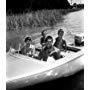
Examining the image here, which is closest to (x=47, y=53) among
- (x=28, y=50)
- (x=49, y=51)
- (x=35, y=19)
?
(x=49, y=51)

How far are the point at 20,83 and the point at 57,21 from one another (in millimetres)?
437

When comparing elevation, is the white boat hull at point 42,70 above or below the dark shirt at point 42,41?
below

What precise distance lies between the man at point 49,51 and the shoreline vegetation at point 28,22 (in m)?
0.09

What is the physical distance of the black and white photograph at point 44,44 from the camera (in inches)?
55.6

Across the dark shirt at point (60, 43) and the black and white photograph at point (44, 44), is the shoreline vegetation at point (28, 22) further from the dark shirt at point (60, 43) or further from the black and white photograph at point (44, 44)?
the dark shirt at point (60, 43)

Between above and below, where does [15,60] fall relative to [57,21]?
below

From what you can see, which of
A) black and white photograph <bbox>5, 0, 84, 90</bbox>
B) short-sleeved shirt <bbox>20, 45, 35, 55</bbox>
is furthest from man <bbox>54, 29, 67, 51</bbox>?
short-sleeved shirt <bbox>20, 45, 35, 55</bbox>

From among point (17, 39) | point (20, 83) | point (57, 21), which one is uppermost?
point (57, 21)

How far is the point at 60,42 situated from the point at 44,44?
0.32ft

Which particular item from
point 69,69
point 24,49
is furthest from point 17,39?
point 69,69

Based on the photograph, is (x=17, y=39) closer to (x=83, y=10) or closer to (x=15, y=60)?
(x=15, y=60)

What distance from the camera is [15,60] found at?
145cm

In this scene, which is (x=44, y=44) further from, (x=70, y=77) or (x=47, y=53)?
(x=70, y=77)

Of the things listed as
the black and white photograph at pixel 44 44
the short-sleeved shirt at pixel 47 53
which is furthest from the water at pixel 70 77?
the short-sleeved shirt at pixel 47 53
